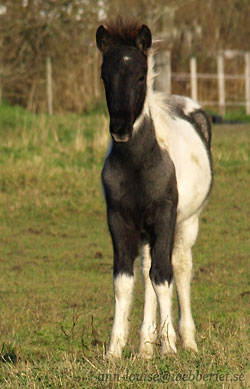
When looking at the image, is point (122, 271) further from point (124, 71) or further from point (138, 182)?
point (124, 71)

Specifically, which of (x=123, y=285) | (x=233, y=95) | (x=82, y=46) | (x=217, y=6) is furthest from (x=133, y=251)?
(x=217, y=6)

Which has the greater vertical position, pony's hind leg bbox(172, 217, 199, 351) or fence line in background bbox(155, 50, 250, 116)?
pony's hind leg bbox(172, 217, 199, 351)

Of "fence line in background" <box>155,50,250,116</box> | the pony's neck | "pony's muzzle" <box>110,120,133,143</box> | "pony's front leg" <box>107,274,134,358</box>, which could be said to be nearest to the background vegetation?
"fence line in background" <box>155,50,250,116</box>

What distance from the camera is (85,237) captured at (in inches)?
465

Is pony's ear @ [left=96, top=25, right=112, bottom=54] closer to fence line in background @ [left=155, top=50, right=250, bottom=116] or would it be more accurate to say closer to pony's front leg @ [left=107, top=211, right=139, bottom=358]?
pony's front leg @ [left=107, top=211, right=139, bottom=358]

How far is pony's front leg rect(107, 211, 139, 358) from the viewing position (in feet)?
19.9

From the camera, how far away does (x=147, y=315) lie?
6.50 m

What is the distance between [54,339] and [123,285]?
149cm

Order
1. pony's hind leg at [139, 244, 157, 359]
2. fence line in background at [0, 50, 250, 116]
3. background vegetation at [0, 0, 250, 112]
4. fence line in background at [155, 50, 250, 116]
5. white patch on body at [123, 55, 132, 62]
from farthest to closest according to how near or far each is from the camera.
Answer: fence line in background at [155, 50, 250, 116]
fence line in background at [0, 50, 250, 116]
background vegetation at [0, 0, 250, 112]
pony's hind leg at [139, 244, 157, 359]
white patch on body at [123, 55, 132, 62]

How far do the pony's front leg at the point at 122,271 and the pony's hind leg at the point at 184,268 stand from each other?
966 mm

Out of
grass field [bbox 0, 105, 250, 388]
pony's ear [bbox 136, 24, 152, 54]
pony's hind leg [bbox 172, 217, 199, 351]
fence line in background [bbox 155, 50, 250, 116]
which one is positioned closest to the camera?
grass field [bbox 0, 105, 250, 388]

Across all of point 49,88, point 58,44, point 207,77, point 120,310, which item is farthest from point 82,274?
point 207,77

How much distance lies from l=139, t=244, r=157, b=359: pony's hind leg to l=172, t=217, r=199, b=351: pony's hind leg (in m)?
0.44

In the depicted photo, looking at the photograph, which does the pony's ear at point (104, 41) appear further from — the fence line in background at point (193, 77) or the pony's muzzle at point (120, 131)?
the fence line in background at point (193, 77)
